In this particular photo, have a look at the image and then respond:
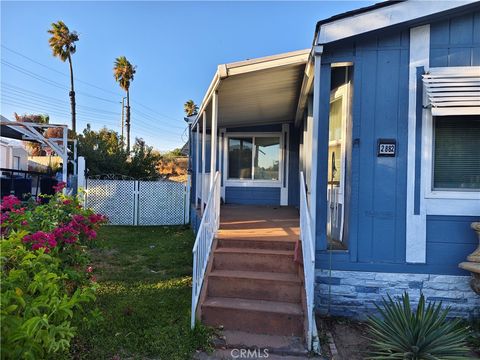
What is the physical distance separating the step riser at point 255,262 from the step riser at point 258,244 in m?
0.22

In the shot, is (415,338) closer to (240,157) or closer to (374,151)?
(374,151)

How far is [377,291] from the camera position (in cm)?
365

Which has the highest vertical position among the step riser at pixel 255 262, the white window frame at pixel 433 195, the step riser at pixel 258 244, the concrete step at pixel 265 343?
the white window frame at pixel 433 195

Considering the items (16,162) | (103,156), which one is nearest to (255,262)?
(103,156)

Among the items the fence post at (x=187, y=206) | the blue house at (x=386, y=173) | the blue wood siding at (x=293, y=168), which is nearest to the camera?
the blue house at (x=386, y=173)

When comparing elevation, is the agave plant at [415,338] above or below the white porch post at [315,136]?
below

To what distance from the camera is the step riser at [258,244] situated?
4.05m

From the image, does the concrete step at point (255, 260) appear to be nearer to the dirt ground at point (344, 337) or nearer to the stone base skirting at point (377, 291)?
the stone base skirting at point (377, 291)

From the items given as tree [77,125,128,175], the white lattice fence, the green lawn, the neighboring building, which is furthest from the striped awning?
the neighboring building

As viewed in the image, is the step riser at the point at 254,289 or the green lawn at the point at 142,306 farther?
the step riser at the point at 254,289

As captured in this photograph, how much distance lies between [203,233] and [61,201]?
5.19ft

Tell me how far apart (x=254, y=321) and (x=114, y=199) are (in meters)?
7.17

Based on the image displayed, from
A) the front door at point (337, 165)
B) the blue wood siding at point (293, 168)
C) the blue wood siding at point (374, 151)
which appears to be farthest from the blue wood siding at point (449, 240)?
the blue wood siding at point (293, 168)

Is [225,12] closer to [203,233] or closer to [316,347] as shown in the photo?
[203,233]
